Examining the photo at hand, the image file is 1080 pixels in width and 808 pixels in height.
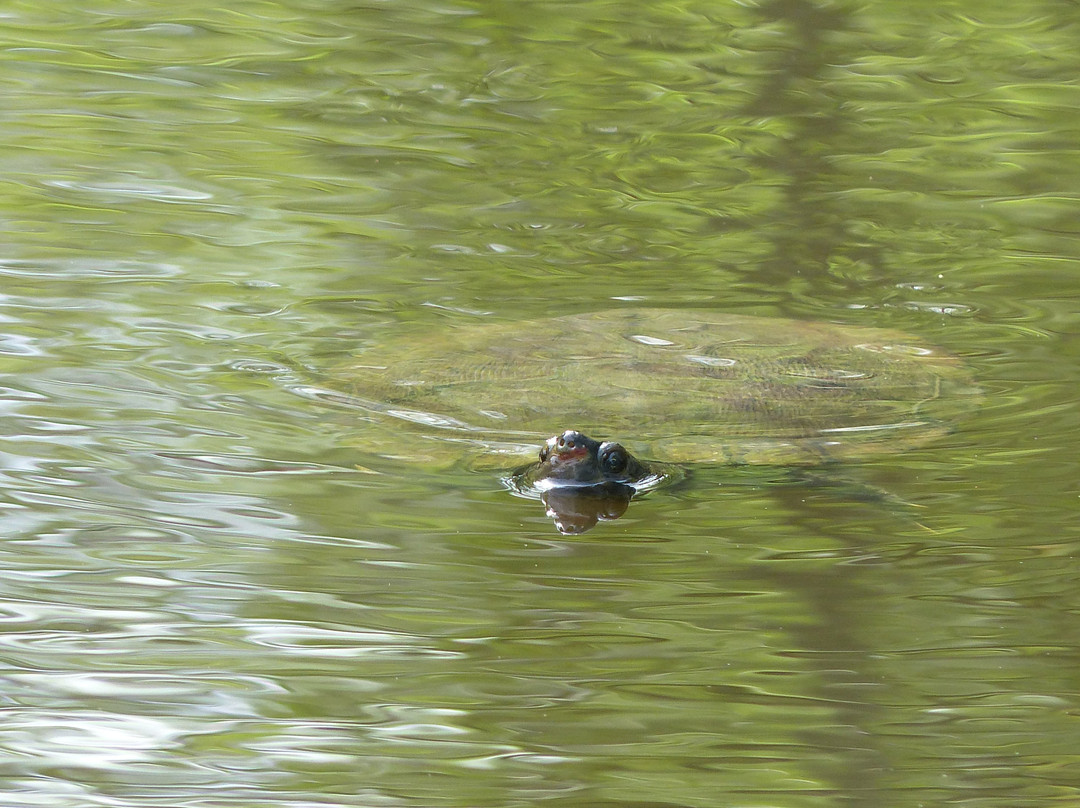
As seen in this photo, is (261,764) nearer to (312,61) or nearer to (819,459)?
(819,459)

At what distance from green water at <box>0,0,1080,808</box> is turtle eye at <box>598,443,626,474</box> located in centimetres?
10

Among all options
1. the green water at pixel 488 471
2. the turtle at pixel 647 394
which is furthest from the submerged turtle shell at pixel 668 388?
the green water at pixel 488 471

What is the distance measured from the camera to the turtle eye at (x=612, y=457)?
331 cm

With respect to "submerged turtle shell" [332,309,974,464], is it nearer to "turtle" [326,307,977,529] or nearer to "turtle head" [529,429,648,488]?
"turtle" [326,307,977,529]

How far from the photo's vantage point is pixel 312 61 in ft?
26.0

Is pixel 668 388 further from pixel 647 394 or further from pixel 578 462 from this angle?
pixel 578 462

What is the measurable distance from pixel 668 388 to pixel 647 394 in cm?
7

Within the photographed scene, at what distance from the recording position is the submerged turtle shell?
11.9 ft

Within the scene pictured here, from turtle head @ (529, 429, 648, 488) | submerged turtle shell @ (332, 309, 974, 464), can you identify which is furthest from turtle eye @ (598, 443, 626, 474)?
submerged turtle shell @ (332, 309, 974, 464)

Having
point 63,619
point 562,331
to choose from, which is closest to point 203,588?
point 63,619

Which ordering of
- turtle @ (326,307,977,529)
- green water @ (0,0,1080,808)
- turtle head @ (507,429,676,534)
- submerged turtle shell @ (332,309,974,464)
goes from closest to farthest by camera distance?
green water @ (0,0,1080,808) < turtle head @ (507,429,676,534) < turtle @ (326,307,977,529) < submerged turtle shell @ (332,309,974,464)

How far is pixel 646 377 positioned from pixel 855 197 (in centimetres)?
278

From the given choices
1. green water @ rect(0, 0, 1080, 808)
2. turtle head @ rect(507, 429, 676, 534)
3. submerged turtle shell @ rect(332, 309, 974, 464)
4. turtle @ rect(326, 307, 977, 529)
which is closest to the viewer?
green water @ rect(0, 0, 1080, 808)

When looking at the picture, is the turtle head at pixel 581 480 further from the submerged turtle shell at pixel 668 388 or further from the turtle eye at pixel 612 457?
the submerged turtle shell at pixel 668 388
